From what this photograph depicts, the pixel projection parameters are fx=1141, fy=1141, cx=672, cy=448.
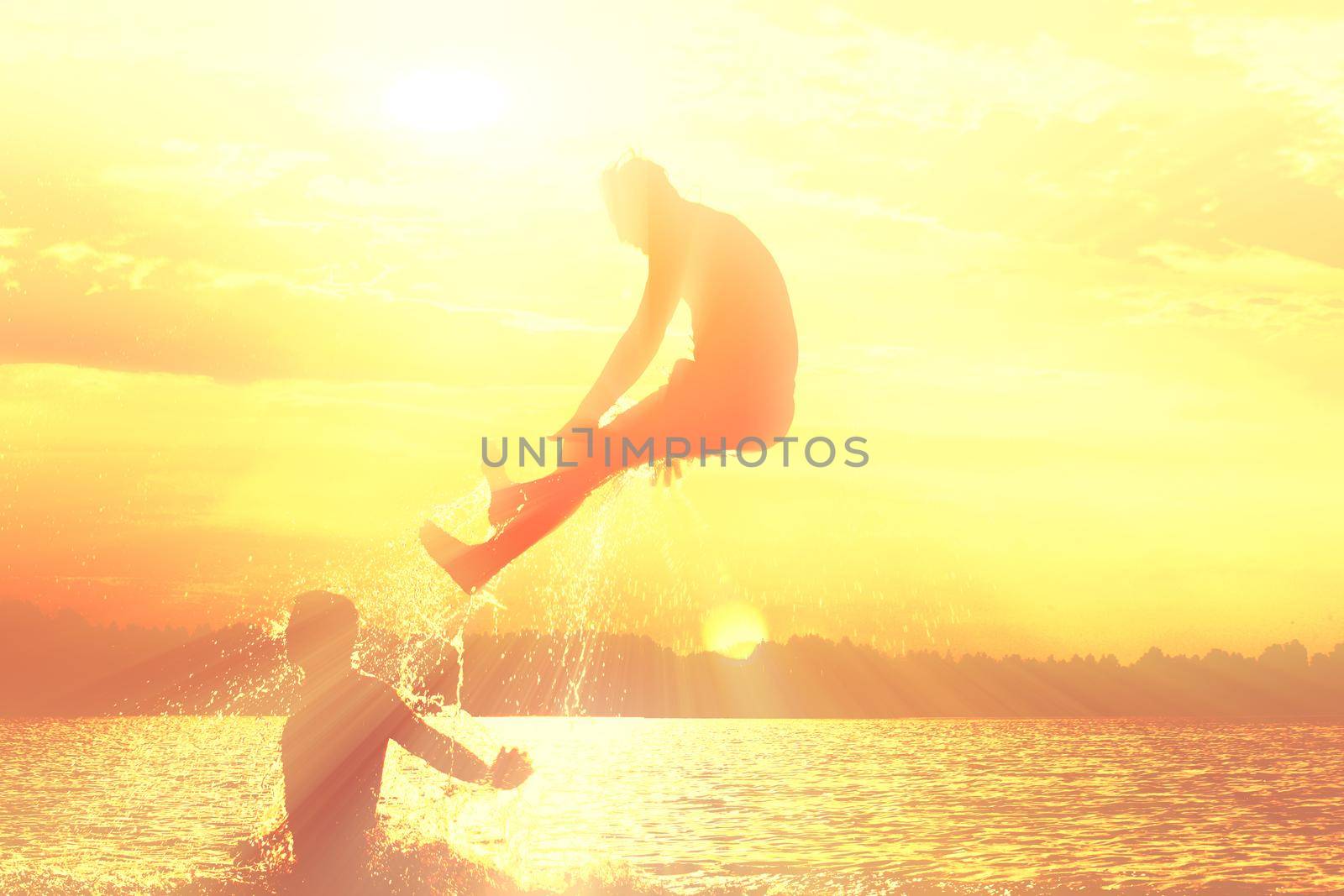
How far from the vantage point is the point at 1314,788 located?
191 ft

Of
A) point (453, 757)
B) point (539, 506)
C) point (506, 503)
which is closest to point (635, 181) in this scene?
point (539, 506)

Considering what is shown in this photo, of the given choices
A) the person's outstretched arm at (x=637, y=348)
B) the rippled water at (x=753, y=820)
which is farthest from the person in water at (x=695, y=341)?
the rippled water at (x=753, y=820)

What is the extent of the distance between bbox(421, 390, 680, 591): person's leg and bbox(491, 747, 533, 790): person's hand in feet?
9.20

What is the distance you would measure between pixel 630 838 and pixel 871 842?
20.2 feet

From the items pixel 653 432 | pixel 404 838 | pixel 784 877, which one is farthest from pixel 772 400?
pixel 784 877

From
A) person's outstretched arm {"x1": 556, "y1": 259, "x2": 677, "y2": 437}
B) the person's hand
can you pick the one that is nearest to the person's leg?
person's outstretched arm {"x1": 556, "y1": 259, "x2": 677, "y2": 437}

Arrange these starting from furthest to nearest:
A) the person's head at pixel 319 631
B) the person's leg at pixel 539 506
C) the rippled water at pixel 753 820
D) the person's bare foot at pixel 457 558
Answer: the rippled water at pixel 753 820
the person's head at pixel 319 631
the person's bare foot at pixel 457 558
the person's leg at pixel 539 506

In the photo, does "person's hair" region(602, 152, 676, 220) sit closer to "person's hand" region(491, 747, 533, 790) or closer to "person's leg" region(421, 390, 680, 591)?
"person's leg" region(421, 390, 680, 591)

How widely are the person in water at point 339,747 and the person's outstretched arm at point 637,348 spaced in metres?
3.77

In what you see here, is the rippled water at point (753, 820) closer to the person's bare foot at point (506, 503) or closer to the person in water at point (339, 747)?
the person in water at point (339, 747)

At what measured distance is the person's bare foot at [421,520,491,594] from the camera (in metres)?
7.44

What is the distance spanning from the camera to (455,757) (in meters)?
10.2

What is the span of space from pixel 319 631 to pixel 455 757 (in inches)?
65.7

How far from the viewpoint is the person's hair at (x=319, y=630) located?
983cm
